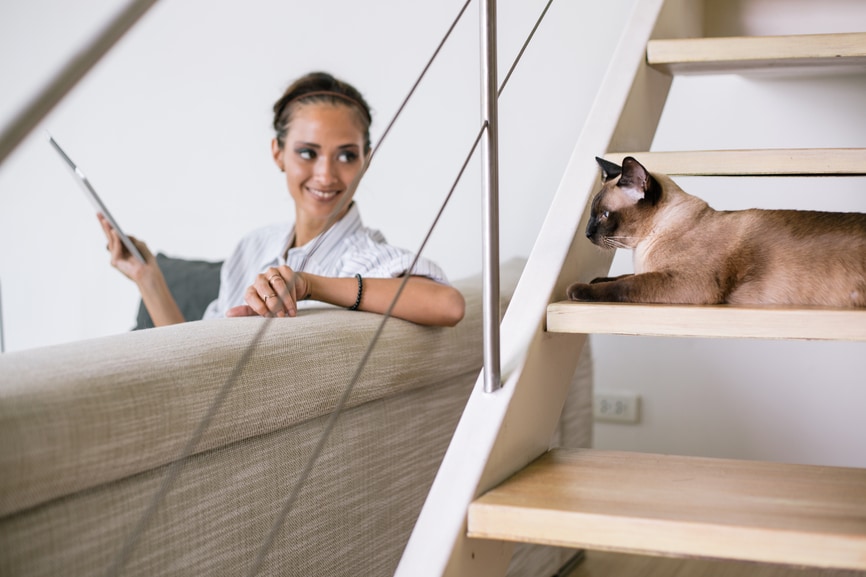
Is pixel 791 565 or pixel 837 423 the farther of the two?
pixel 837 423

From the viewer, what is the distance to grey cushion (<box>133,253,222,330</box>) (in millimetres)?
2451

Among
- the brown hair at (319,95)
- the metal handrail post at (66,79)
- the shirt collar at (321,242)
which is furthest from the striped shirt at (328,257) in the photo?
the metal handrail post at (66,79)

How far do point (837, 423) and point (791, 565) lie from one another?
163cm

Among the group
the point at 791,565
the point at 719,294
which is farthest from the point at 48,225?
the point at 791,565

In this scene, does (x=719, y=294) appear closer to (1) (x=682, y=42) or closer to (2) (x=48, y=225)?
(1) (x=682, y=42)

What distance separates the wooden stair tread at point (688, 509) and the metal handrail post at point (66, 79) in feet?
1.92

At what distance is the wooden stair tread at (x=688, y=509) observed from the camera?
2.72ft

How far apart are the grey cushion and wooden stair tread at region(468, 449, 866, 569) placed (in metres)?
1.56

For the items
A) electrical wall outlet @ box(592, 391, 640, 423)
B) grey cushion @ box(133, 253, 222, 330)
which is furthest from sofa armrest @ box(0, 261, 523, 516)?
electrical wall outlet @ box(592, 391, 640, 423)

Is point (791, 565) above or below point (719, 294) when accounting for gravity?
below

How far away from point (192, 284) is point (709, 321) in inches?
69.6

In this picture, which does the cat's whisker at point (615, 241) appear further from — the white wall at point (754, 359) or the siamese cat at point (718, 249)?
the white wall at point (754, 359)

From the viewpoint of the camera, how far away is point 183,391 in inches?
37.9

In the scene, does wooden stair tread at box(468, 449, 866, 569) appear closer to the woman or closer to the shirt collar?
the woman
